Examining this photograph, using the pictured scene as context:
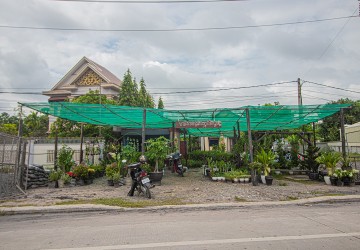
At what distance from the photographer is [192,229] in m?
5.34

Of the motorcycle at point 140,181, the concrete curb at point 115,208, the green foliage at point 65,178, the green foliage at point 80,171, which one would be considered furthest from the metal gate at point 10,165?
the motorcycle at point 140,181

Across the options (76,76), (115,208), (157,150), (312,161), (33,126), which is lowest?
(115,208)

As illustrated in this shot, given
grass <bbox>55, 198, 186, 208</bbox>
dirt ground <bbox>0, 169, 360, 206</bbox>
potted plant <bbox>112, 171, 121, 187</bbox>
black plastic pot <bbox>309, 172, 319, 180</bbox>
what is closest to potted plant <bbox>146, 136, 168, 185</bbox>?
dirt ground <bbox>0, 169, 360, 206</bbox>

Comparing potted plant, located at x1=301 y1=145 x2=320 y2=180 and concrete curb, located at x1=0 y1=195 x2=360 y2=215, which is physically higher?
potted plant, located at x1=301 y1=145 x2=320 y2=180

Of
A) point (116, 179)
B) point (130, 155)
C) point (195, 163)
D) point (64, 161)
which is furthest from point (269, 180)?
point (195, 163)

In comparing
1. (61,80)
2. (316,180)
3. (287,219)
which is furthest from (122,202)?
(61,80)

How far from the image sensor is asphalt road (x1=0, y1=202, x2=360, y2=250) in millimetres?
4426

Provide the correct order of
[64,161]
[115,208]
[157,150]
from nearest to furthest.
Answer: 1. [115,208]
2. [157,150]
3. [64,161]

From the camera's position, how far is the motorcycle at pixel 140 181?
912 cm

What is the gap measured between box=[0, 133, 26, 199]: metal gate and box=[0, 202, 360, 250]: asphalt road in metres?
2.62

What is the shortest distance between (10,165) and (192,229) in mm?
7264

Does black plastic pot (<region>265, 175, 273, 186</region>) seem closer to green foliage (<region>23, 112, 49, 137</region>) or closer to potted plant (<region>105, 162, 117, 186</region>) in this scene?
potted plant (<region>105, 162, 117, 186</region>)

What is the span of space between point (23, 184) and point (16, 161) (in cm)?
143

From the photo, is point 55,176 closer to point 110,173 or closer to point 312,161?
point 110,173
